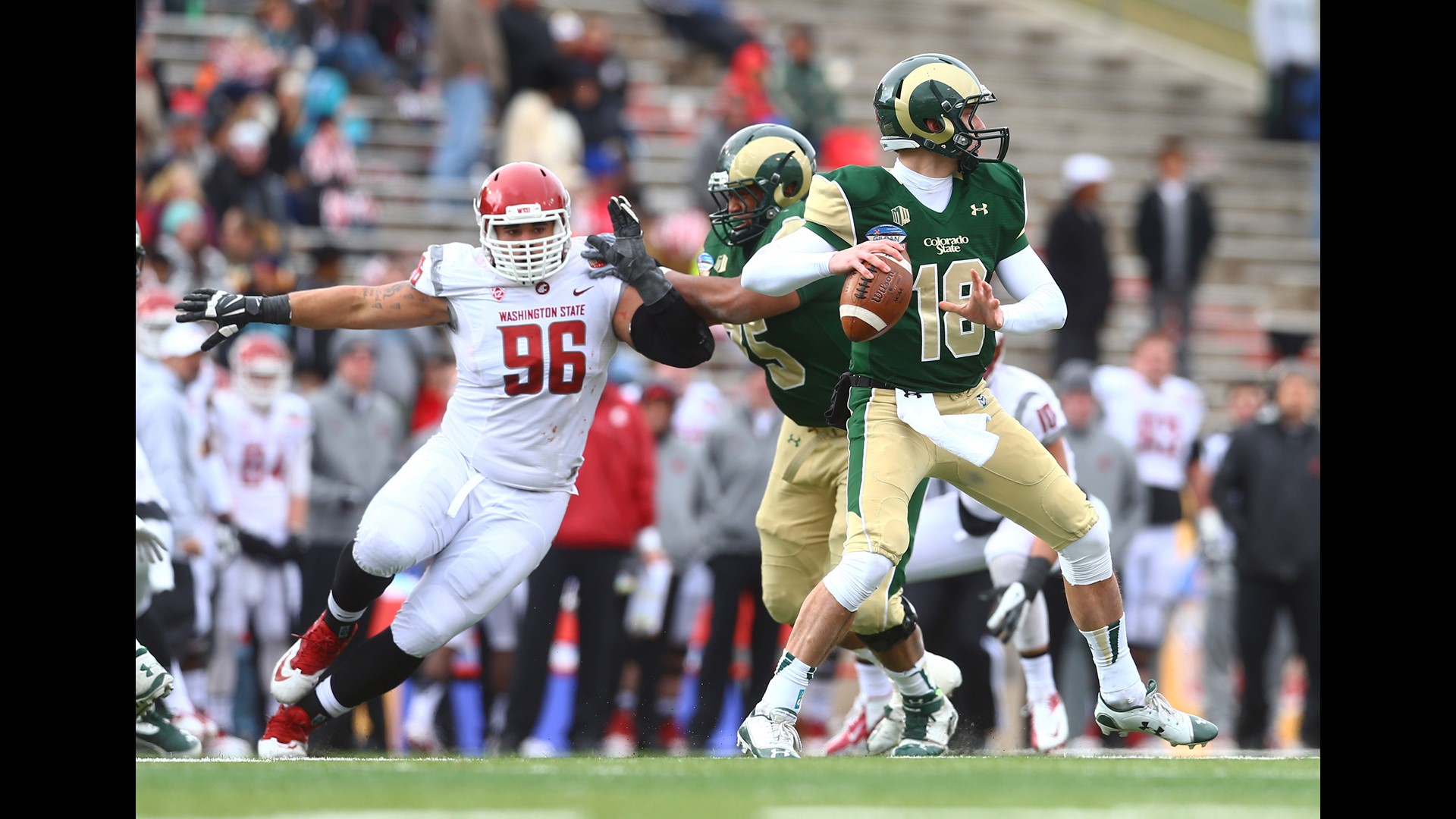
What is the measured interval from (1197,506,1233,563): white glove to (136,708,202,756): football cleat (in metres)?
6.25

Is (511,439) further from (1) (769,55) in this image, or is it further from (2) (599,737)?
(1) (769,55)

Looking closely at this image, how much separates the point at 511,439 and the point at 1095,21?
586 inches

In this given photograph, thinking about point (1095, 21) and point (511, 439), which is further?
point (1095, 21)

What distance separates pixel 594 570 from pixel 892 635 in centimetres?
322

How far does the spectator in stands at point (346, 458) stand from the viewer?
34.0 ft

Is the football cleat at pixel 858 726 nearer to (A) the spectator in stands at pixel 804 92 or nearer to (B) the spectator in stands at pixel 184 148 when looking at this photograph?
(B) the spectator in stands at pixel 184 148

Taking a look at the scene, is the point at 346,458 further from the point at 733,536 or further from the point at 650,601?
the point at 733,536

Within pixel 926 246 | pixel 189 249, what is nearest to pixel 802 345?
pixel 926 246

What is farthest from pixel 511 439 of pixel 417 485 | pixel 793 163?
pixel 793 163

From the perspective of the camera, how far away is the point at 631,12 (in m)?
17.8

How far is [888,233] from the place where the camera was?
6.51 meters

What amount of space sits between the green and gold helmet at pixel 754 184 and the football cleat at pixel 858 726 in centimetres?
206

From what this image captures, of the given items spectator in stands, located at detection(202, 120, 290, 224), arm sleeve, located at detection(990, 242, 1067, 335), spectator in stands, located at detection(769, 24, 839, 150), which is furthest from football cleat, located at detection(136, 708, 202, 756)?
spectator in stands, located at detection(769, 24, 839, 150)

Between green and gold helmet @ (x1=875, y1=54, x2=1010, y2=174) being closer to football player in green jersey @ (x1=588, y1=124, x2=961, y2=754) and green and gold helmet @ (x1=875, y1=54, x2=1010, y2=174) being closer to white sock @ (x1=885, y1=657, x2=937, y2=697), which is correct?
football player in green jersey @ (x1=588, y1=124, x2=961, y2=754)
